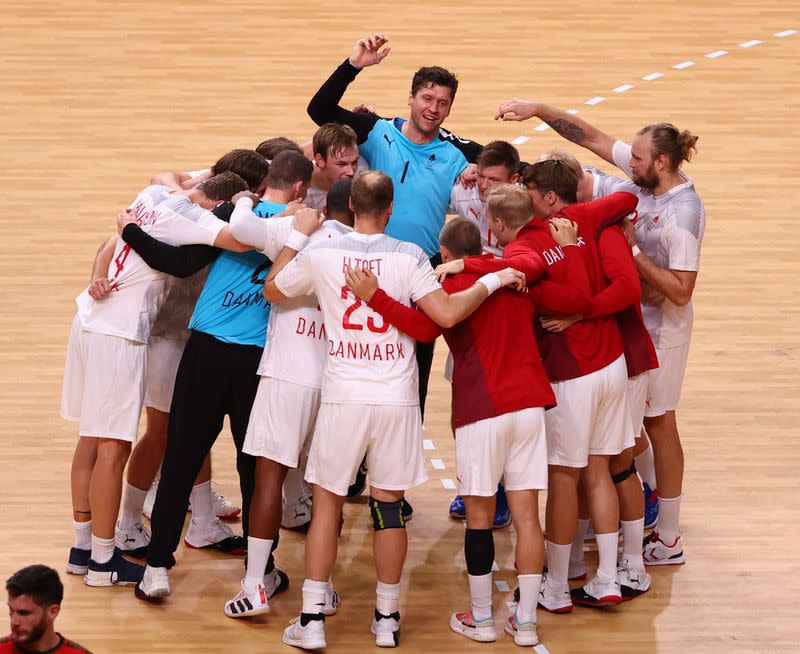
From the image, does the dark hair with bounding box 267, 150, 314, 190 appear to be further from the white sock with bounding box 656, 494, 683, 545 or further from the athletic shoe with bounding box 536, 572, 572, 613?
the white sock with bounding box 656, 494, 683, 545

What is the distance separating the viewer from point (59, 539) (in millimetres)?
7043

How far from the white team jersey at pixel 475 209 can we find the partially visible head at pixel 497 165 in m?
0.35

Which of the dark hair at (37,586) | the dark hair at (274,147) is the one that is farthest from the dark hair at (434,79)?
the dark hair at (37,586)

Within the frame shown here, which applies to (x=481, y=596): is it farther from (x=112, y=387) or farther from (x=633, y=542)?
(x=112, y=387)

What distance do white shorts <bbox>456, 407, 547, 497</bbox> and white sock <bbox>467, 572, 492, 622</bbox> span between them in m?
0.43

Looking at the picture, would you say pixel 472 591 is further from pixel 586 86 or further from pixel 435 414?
pixel 586 86

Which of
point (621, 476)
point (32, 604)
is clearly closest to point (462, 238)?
point (621, 476)

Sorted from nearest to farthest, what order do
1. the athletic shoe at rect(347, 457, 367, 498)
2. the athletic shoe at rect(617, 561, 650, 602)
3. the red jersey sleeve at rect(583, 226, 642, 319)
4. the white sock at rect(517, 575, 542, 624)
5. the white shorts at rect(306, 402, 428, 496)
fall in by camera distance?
the white shorts at rect(306, 402, 428, 496) → the white sock at rect(517, 575, 542, 624) → the red jersey sleeve at rect(583, 226, 642, 319) → the athletic shoe at rect(617, 561, 650, 602) → the athletic shoe at rect(347, 457, 367, 498)

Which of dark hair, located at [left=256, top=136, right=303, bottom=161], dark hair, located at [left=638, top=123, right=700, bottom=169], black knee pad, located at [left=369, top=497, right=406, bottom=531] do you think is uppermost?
dark hair, located at [left=638, top=123, right=700, bottom=169]

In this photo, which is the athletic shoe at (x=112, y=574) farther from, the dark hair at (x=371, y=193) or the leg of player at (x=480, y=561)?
the dark hair at (x=371, y=193)

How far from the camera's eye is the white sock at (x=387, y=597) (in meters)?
6.20

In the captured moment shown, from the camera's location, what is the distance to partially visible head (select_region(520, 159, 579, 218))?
6562mm

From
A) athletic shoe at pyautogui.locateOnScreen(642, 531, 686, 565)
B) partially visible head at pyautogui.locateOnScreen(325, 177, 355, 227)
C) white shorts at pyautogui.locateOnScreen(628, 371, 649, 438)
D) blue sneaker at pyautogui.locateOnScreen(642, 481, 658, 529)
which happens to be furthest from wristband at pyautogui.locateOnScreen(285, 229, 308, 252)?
blue sneaker at pyautogui.locateOnScreen(642, 481, 658, 529)

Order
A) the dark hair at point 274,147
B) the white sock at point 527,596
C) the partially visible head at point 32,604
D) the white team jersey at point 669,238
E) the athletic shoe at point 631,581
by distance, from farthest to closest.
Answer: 1. the dark hair at point 274,147
2. the white team jersey at point 669,238
3. the athletic shoe at point 631,581
4. the white sock at point 527,596
5. the partially visible head at point 32,604
